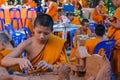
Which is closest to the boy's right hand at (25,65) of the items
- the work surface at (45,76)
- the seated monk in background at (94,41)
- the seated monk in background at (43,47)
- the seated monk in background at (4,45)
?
the work surface at (45,76)

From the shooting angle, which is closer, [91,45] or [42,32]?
[42,32]

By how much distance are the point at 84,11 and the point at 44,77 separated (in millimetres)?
9885

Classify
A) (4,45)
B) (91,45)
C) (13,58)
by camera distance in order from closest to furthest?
(13,58)
(4,45)
(91,45)

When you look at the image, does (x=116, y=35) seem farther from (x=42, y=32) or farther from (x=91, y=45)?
(x=42, y=32)

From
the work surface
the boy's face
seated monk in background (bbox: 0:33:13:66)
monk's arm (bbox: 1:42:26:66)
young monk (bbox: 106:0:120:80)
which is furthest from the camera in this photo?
young monk (bbox: 106:0:120:80)

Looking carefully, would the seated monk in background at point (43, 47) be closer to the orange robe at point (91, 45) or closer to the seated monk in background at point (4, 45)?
the seated monk in background at point (4, 45)

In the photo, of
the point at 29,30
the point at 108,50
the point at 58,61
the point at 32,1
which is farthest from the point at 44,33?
the point at 32,1

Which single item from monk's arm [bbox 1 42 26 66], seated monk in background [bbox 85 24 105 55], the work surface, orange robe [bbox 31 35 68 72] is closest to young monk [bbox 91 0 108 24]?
seated monk in background [bbox 85 24 105 55]

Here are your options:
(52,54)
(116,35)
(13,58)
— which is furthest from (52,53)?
(116,35)

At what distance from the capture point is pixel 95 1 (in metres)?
12.5

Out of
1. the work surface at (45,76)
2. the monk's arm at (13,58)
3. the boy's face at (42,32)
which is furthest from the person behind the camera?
the boy's face at (42,32)

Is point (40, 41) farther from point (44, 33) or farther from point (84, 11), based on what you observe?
point (84, 11)

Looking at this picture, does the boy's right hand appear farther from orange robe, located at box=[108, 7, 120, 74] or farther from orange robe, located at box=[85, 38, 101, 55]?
orange robe, located at box=[108, 7, 120, 74]

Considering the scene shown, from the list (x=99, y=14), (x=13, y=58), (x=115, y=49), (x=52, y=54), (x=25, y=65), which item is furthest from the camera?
(x=99, y=14)
